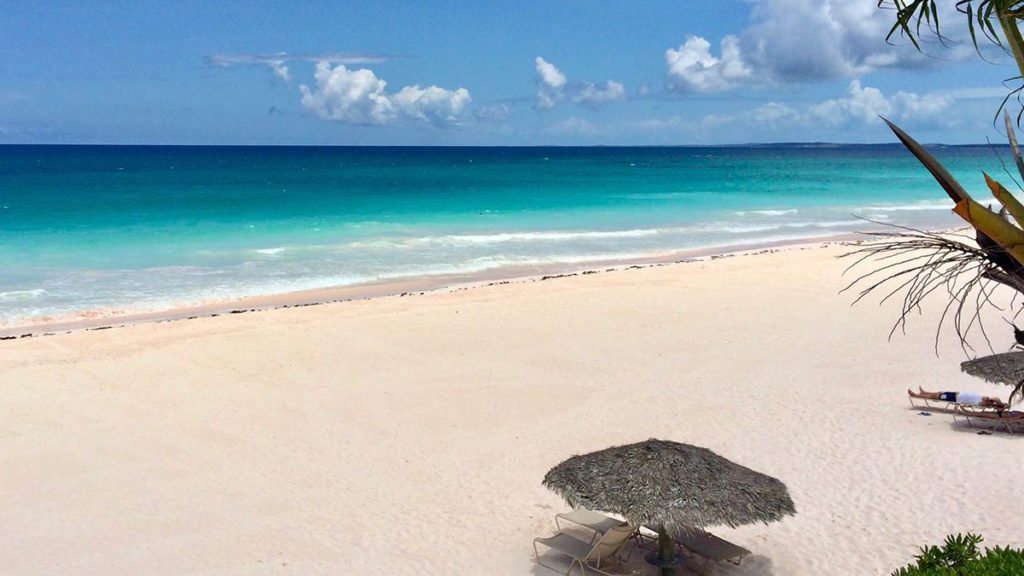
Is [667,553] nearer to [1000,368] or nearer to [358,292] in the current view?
[1000,368]

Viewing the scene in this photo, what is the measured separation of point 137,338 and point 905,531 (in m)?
13.4

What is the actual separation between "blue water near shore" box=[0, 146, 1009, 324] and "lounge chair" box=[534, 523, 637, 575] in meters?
15.3

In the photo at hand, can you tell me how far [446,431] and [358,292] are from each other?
37.0 ft

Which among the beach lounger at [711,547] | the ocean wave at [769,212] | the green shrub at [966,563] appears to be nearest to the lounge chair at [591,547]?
the beach lounger at [711,547]

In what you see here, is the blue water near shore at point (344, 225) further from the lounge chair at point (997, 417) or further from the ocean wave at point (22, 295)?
the lounge chair at point (997, 417)

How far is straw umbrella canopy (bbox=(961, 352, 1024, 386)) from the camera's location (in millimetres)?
11039

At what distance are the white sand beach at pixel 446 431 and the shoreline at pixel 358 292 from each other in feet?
5.95

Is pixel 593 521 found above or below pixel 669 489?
below

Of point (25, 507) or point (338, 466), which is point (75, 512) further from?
point (338, 466)

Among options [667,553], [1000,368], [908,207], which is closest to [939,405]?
[1000,368]

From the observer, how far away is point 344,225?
38688 millimetres

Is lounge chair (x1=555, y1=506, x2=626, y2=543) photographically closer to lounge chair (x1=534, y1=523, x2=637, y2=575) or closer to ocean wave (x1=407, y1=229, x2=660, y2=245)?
lounge chair (x1=534, y1=523, x2=637, y2=575)

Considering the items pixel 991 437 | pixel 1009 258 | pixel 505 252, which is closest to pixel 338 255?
pixel 505 252

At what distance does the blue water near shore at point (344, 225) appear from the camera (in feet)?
80.6
